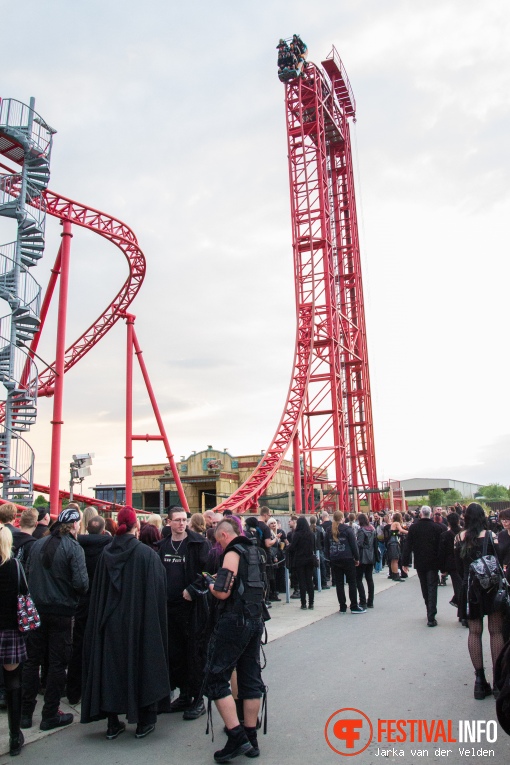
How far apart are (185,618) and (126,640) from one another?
884 mm

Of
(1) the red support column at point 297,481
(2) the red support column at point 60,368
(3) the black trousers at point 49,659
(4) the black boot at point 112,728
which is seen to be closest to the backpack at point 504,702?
(4) the black boot at point 112,728

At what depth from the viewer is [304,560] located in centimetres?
1085

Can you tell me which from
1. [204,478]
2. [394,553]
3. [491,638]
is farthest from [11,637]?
[204,478]

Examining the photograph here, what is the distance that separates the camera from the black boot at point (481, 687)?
216 inches

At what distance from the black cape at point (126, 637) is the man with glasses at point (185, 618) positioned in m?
0.52

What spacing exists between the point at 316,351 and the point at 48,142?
1774 centimetres

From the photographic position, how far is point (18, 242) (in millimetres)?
16484

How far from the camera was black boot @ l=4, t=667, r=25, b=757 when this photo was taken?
184 inches

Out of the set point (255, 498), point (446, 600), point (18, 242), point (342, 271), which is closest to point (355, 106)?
point (342, 271)

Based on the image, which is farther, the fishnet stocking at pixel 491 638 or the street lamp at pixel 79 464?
the street lamp at pixel 79 464

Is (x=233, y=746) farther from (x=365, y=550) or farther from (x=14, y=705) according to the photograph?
(x=365, y=550)

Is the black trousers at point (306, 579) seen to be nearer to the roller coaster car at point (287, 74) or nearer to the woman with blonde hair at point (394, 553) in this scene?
the woman with blonde hair at point (394, 553)

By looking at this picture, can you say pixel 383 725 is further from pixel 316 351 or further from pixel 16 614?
pixel 316 351

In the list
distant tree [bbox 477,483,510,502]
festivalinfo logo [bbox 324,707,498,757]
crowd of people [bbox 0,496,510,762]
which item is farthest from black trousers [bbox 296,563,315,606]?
distant tree [bbox 477,483,510,502]
